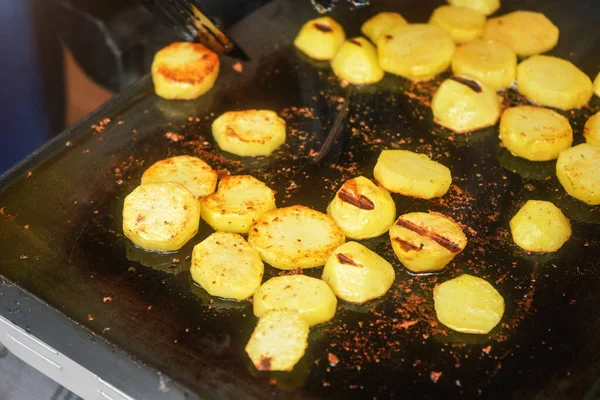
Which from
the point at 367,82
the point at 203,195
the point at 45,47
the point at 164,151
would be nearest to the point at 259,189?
the point at 203,195

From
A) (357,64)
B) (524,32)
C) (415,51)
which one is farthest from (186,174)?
(524,32)

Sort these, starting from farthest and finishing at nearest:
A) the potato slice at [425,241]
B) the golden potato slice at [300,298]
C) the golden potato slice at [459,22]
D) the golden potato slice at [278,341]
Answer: the golden potato slice at [459,22] < the potato slice at [425,241] < the golden potato slice at [300,298] < the golden potato slice at [278,341]

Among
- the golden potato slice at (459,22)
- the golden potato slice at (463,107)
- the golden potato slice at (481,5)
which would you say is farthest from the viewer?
the golden potato slice at (481,5)

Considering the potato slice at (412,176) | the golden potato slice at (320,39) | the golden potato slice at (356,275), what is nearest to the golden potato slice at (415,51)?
the golden potato slice at (320,39)

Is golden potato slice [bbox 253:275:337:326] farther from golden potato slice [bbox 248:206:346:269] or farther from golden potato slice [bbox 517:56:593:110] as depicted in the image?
golden potato slice [bbox 517:56:593:110]

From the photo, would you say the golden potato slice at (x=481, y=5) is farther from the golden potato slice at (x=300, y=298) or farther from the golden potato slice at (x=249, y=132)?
the golden potato slice at (x=300, y=298)

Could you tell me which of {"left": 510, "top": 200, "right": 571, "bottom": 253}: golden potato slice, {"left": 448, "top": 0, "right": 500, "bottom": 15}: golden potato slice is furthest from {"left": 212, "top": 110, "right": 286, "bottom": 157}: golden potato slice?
{"left": 448, "top": 0, "right": 500, "bottom": 15}: golden potato slice

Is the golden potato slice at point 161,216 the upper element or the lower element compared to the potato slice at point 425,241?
lower
